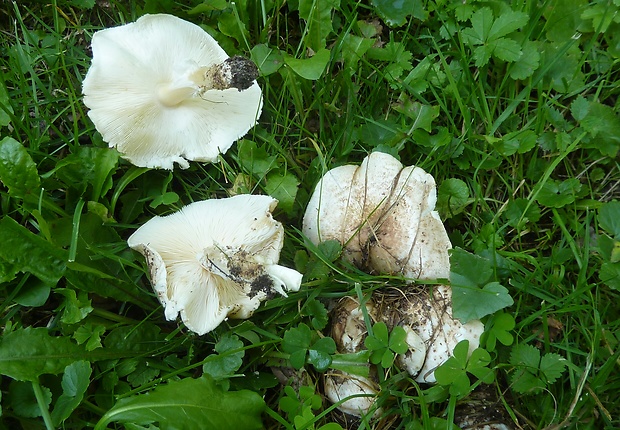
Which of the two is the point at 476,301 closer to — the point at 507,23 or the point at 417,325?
the point at 417,325

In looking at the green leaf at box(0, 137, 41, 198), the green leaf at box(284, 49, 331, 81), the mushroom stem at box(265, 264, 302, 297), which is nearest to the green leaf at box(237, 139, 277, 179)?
the green leaf at box(284, 49, 331, 81)

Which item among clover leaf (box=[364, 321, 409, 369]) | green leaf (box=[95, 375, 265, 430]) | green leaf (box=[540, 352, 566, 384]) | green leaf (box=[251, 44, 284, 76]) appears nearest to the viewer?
green leaf (box=[95, 375, 265, 430])

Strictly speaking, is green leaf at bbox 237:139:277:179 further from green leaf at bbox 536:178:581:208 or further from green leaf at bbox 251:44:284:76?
green leaf at bbox 536:178:581:208

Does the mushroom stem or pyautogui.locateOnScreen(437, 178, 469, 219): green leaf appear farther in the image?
pyautogui.locateOnScreen(437, 178, 469, 219): green leaf

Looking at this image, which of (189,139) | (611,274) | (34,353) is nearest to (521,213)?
(611,274)

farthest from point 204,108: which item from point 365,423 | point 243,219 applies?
point 365,423
